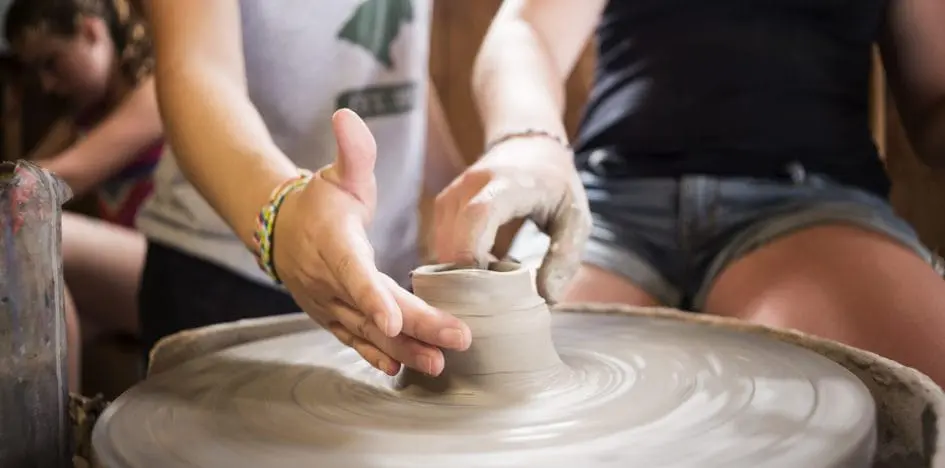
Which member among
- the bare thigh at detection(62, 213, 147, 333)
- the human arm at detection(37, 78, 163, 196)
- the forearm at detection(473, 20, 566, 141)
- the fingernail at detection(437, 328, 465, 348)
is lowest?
the bare thigh at detection(62, 213, 147, 333)

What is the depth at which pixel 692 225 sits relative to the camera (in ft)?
3.57

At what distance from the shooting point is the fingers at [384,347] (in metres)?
0.68

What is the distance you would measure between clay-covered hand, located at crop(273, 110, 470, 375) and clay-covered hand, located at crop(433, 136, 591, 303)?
0.30ft

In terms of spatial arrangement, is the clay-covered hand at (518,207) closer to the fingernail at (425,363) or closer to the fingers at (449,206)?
the fingers at (449,206)

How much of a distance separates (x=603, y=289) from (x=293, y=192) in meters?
0.44

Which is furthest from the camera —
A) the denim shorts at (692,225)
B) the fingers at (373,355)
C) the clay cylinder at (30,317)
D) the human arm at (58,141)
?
the human arm at (58,141)

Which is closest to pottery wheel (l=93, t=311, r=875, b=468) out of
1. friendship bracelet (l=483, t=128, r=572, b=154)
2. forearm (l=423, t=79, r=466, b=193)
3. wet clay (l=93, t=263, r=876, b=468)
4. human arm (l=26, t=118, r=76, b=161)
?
wet clay (l=93, t=263, r=876, b=468)

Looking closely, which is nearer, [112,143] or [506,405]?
[506,405]

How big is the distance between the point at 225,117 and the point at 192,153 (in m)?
0.05

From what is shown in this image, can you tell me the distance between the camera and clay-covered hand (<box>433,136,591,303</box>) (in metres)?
0.77

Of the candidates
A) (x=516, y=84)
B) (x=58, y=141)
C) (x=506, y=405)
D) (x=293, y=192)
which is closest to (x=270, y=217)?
(x=293, y=192)

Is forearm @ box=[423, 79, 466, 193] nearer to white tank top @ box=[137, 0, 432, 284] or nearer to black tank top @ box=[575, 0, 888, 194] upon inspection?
white tank top @ box=[137, 0, 432, 284]

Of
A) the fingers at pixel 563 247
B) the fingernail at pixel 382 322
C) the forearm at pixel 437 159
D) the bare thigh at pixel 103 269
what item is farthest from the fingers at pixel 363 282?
the bare thigh at pixel 103 269

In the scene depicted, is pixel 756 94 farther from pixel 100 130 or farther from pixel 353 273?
pixel 100 130
